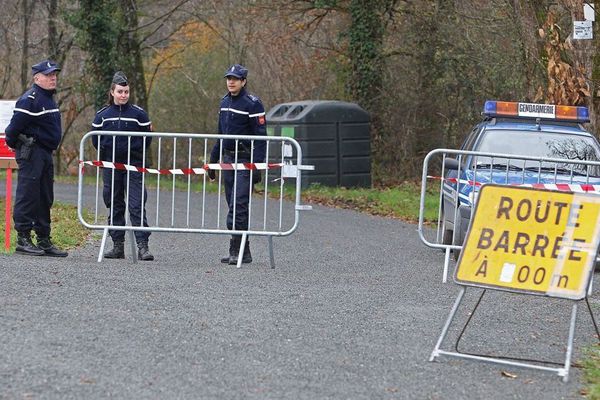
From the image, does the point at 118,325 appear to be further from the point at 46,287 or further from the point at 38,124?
the point at 38,124

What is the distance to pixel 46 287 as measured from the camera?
31.9 ft

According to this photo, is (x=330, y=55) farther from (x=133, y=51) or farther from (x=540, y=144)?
(x=540, y=144)

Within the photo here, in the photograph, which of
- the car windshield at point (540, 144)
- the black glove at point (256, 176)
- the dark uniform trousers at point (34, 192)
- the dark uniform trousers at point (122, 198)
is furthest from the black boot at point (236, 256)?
the car windshield at point (540, 144)

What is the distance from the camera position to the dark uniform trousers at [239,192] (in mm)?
12398

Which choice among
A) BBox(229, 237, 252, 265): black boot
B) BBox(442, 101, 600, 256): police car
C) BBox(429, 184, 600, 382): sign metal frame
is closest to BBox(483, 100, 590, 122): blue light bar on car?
BBox(442, 101, 600, 256): police car

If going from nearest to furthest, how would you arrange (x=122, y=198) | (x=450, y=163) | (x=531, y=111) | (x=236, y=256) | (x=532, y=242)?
(x=532, y=242) → (x=236, y=256) → (x=122, y=198) → (x=450, y=163) → (x=531, y=111)

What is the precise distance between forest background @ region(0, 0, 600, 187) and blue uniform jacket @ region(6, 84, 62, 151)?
991 cm

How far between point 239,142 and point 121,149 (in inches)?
48.2

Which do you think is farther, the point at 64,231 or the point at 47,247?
the point at 64,231

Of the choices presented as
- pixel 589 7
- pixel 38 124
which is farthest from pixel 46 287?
pixel 589 7

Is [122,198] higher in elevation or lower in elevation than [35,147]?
lower

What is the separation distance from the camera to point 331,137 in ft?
93.6

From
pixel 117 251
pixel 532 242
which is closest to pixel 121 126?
pixel 117 251

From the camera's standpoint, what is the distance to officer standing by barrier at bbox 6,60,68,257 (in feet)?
39.7
